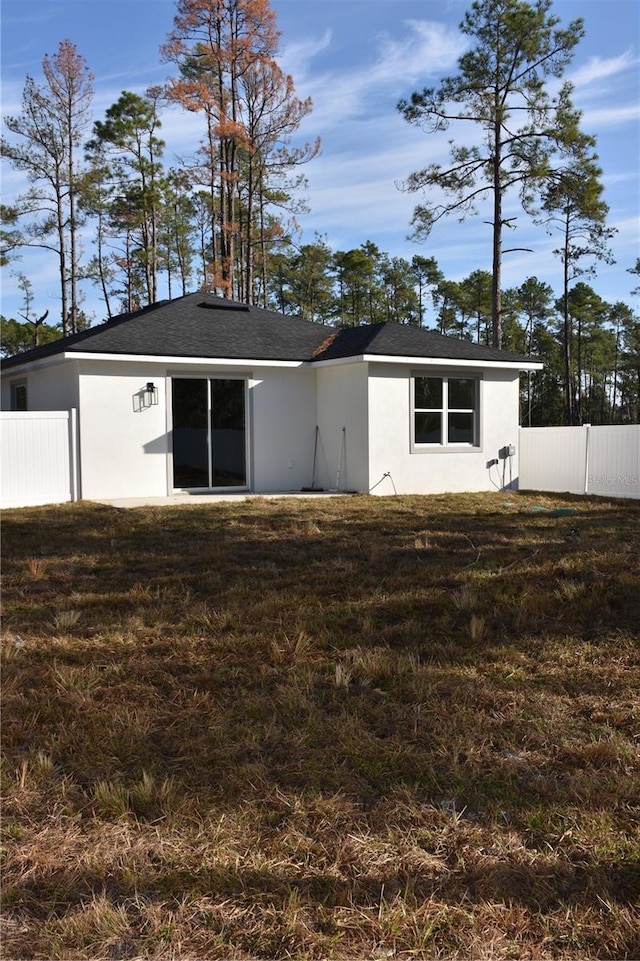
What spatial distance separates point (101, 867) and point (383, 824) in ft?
3.04

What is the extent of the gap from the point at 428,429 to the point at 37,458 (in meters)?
6.83

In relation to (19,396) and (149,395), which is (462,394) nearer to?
(149,395)

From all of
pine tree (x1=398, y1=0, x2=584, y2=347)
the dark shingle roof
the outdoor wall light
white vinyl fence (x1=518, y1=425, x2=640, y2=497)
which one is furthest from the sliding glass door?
pine tree (x1=398, y1=0, x2=584, y2=347)

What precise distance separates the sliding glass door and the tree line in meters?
10.6

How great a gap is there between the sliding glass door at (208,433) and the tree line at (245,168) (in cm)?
1061

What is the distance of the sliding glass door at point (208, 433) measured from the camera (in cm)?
1291

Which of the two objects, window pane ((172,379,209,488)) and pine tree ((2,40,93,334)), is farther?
pine tree ((2,40,93,334))

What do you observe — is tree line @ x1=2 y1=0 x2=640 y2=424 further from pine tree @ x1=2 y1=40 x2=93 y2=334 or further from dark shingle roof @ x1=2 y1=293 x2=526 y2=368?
dark shingle roof @ x1=2 y1=293 x2=526 y2=368

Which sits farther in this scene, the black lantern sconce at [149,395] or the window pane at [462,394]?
the window pane at [462,394]

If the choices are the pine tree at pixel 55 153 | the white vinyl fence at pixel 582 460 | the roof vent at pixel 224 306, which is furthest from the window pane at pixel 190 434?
the pine tree at pixel 55 153

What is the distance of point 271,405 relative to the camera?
1370 centimetres

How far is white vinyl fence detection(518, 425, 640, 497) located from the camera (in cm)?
1388

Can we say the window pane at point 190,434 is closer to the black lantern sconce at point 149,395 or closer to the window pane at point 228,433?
the window pane at point 228,433

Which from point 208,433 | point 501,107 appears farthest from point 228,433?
point 501,107
